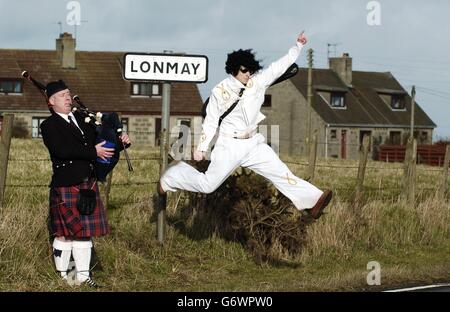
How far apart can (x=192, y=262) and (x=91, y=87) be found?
5070 centimetres

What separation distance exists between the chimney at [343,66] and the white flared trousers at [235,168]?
211 ft

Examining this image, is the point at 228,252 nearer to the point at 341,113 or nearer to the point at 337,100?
the point at 341,113

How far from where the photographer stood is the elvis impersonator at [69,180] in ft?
29.1

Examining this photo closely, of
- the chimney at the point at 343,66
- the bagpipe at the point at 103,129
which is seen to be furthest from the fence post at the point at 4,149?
the chimney at the point at 343,66

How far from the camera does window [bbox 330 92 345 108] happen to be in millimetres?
70250

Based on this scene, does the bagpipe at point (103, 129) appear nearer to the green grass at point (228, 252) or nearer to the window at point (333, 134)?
the green grass at point (228, 252)

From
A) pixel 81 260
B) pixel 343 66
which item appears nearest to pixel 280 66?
pixel 81 260

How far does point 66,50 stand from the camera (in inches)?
2426

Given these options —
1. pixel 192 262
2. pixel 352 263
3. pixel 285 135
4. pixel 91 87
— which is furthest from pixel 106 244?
pixel 285 135

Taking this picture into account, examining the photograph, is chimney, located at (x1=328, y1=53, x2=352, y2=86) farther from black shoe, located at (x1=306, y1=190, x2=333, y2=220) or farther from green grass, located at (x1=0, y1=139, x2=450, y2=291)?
black shoe, located at (x1=306, y1=190, x2=333, y2=220)

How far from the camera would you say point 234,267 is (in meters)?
11.0

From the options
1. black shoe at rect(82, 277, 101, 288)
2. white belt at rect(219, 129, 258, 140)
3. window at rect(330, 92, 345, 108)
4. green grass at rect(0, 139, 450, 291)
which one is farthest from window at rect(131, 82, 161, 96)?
black shoe at rect(82, 277, 101, 288)

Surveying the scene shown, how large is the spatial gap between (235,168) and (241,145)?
298 millimetres
